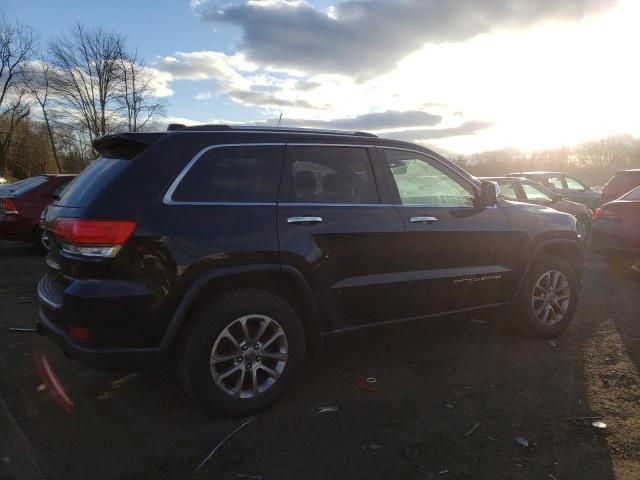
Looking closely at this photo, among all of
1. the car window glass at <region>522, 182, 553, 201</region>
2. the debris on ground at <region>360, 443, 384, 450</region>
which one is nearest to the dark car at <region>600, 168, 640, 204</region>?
the car window glass at <region>522, 182, 553, 201</region>

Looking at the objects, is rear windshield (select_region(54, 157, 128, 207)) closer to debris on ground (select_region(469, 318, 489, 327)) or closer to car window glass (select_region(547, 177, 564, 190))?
debris on ground (select_region(469, 318, 489, 327))

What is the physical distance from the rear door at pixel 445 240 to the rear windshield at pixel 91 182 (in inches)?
79.6

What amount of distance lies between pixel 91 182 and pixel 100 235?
1.70 ft

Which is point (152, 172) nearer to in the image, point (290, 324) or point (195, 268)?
point (195, 268)

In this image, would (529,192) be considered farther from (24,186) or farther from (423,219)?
(24,186)

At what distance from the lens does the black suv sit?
291 cm

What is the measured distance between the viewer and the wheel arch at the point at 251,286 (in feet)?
9.88

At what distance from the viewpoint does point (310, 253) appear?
3402 mm

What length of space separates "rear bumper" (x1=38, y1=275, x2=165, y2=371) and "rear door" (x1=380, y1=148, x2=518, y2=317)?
197 cm

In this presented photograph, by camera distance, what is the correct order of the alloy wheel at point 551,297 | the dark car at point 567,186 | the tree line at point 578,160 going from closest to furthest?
the alloy wheel at point 551,297 → the dark car at point 567,186 → the tree line at point 578,160

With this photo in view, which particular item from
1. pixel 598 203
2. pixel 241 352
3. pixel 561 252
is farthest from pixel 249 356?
pixel 598 203

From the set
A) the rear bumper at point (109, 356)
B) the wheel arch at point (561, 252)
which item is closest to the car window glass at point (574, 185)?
the wheel arch at point (561, 252)

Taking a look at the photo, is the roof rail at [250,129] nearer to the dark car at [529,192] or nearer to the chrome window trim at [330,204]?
the chrome window trim at [330,204]

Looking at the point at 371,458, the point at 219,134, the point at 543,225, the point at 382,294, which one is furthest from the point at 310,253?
the point at 543,225
